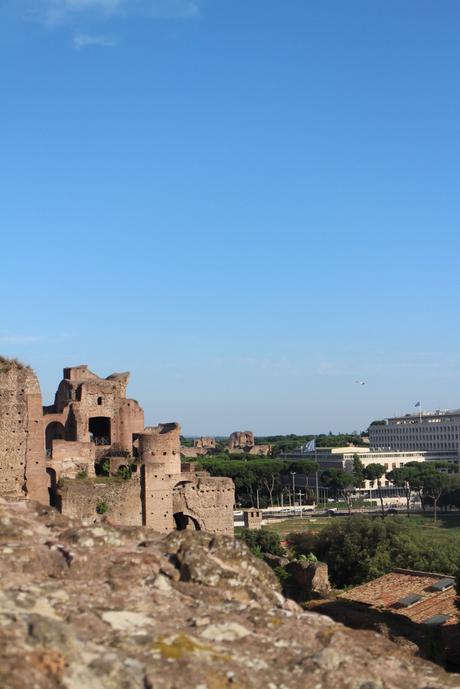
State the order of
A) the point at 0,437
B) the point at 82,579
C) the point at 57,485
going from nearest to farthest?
the point at 82,579 < the point at 0,437 < the point at 57,485

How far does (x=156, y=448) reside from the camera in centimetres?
3856

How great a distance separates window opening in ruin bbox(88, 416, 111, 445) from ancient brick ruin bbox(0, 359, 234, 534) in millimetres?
48

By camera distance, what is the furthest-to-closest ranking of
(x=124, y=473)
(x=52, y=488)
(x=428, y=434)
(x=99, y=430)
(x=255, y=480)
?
1. (x=428, y=434)
2. (x=255, y=480)
3. (x=99, y=430)
4. (x=124, y=473)
5. (x=52, y=488)

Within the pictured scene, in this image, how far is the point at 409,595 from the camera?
35406 millimetres

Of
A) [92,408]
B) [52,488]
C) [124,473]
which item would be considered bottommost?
[52,488]

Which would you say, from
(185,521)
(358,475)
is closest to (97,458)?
(185,521)

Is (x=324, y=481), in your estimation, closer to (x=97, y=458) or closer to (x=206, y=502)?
(x=206, y=502)

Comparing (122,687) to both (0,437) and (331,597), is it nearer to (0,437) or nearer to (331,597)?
(0,437)

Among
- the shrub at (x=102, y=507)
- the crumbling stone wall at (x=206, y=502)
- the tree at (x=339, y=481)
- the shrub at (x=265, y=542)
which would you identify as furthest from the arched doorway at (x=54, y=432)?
the tree at (x=339, y=481)

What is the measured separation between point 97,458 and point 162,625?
3045 centimetres

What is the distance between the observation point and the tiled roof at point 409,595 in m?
33.0

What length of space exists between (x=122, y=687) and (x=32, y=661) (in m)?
0.86

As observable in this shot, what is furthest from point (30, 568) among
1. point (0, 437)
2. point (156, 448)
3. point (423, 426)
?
point (423, 426)

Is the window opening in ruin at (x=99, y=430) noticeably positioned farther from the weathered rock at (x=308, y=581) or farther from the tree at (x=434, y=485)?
the tree at (x=434, y=485)
